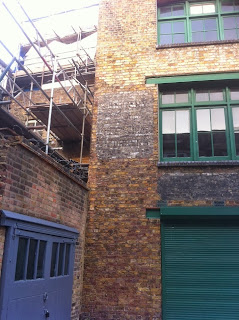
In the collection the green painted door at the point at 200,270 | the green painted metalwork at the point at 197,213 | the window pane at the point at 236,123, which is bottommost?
the green painted door at the point at 200,270

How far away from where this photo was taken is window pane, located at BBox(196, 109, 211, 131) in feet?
27.8

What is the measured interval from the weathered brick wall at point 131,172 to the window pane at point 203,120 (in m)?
1.13

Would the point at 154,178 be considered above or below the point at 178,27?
below

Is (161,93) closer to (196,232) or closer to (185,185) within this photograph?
(185,185)

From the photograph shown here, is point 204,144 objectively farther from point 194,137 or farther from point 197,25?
point 197,25

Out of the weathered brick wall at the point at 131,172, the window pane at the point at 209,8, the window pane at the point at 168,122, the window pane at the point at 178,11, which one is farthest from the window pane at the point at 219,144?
the window pane at the point at 178,11

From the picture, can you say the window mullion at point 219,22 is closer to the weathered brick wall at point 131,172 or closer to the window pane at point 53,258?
the weathered brick wall at point 131,172

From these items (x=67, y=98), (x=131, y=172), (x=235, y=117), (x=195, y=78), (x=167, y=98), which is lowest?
(x=131, y=172)

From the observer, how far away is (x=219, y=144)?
328 inches

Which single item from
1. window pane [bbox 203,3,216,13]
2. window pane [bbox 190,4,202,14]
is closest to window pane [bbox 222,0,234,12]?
window pane [bbox 203,3,216,13]

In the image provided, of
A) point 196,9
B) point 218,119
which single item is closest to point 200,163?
point 218,119

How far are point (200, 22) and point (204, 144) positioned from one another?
388 cm

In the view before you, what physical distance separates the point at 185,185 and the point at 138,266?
7.30ft

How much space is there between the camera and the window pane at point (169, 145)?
330 inches
